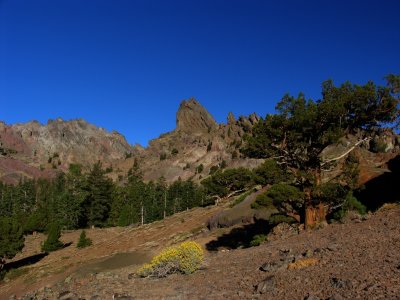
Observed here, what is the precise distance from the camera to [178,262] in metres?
17.5

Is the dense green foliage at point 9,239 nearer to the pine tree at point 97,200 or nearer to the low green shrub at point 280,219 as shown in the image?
the low green shrub at point 280,219

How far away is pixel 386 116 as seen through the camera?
23.7 metres

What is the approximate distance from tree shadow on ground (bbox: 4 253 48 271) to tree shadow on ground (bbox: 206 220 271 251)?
29938mm

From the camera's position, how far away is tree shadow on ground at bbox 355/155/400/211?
2500 centimetres

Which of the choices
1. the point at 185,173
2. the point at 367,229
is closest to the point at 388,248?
the point at 367,229

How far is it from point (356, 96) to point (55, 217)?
7930 centimetres

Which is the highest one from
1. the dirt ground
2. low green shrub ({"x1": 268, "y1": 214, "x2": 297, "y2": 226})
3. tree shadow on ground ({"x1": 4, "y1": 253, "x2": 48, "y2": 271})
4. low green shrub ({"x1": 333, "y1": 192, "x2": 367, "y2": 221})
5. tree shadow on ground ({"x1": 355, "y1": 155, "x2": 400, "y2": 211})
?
tree shadow on ground ({"x1": 355, "y1": 155, "x2": 400, "y2": 211})

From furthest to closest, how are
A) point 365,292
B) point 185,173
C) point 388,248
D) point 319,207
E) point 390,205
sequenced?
point 185,173 < point 319,207 < point 390,205 < point 388,248 < point 365,292

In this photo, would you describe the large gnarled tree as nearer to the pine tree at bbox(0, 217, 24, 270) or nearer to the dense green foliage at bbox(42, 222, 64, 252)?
the pine tree at bbox(0, 217, 24, 270)

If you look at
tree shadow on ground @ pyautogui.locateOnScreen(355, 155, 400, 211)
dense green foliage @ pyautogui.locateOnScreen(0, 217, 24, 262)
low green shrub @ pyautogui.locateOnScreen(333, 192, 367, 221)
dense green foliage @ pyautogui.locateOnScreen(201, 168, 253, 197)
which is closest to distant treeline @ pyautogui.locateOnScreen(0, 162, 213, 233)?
dense green foliage @ pyautogui.locateOnScreen(201, 168, 253, 197)

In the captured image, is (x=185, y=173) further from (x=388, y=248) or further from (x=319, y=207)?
(x=388, y=248)

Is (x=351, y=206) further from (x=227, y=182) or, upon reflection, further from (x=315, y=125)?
(x=227, y=182)

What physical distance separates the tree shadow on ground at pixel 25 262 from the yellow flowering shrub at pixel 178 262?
38914 millimetres

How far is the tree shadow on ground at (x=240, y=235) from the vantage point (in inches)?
Answer: 1242
